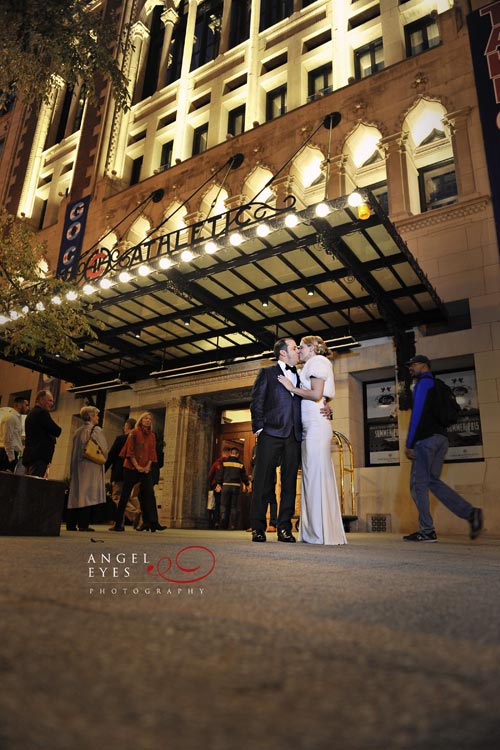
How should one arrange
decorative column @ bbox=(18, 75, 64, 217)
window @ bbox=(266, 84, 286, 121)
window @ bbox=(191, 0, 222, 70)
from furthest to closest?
1. decorative column @ bbox=(18, 75, 64, 217)
2. window @ bbox=(191, 0, 222, 70)
3. window @ bbox=(266, 84, 286, 121)

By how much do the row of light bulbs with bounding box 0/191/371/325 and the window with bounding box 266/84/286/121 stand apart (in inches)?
421

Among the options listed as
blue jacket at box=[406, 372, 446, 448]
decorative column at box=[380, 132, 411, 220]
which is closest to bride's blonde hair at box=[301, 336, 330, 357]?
blue jacket at box=[406, 372, 446, 448]

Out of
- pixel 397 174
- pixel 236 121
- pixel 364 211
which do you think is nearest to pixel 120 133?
pixel 236 121

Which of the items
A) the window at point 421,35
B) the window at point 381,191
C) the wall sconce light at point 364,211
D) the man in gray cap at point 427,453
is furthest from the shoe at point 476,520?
the window at point 421,35

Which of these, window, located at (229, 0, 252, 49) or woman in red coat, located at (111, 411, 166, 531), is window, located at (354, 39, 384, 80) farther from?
woman in red coat, located at (111, 411, 166, 531)

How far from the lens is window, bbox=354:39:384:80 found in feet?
55.6

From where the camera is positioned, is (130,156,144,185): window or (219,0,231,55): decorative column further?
(130,156,144,185): window

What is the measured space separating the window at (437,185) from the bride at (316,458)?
34.3 ft

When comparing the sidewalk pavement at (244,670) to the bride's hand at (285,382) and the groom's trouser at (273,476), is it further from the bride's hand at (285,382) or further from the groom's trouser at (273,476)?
the bride's hand at (285,382)

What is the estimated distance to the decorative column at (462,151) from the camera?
12633mm

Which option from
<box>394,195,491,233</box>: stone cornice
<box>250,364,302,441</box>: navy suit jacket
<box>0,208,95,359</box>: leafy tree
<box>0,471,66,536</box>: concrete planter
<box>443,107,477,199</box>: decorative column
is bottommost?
<box>0,471,66,536</box>: concrete planter

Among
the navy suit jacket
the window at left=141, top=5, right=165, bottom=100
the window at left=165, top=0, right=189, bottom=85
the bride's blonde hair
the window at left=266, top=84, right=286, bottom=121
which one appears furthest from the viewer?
the window at left=141, top=5, right=165, bottom=100

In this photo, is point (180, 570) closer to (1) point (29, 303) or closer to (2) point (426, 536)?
(2) point (426, 536)

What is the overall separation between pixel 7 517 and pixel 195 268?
24.8 feet
